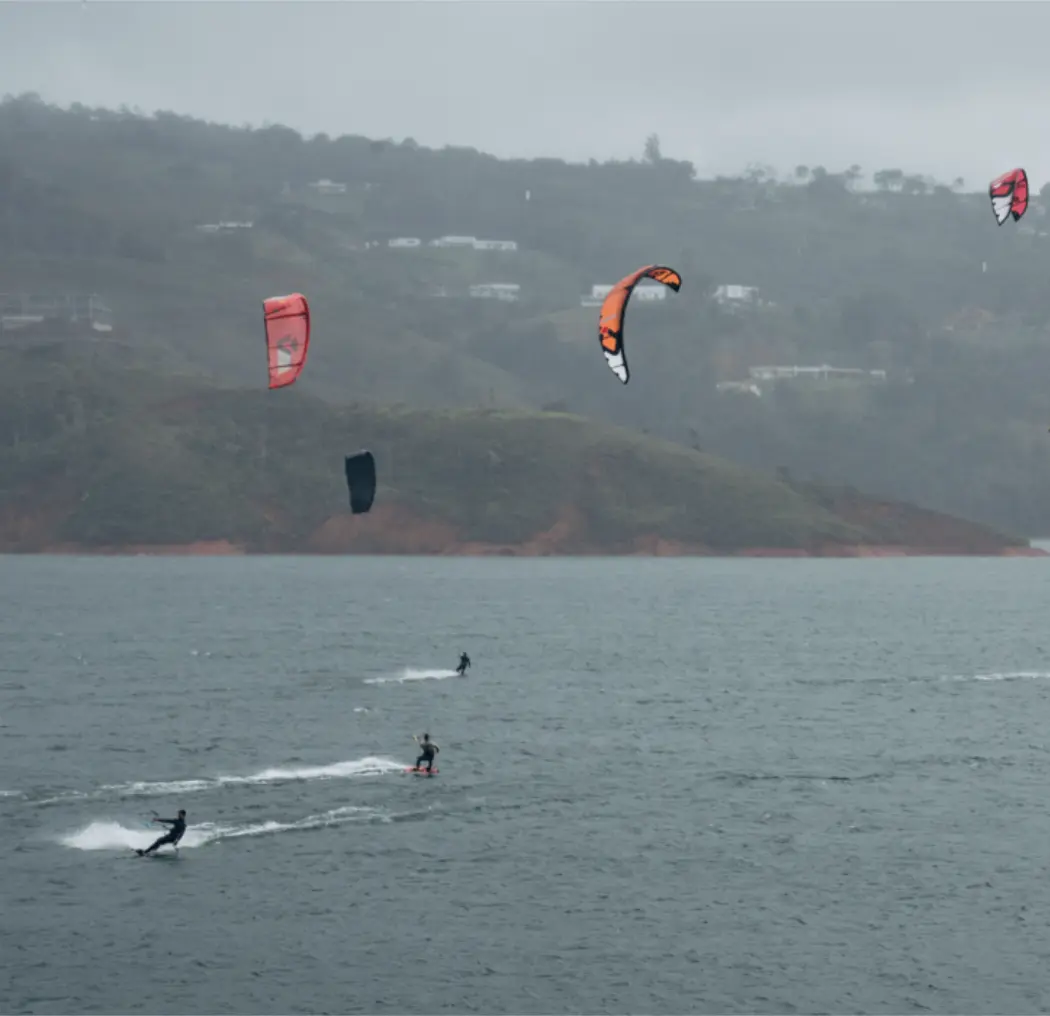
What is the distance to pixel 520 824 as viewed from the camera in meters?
54.0

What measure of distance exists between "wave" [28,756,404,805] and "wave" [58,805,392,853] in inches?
157

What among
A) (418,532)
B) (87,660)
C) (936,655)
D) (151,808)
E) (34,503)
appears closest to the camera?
(151,808)

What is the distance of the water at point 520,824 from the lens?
4041cm

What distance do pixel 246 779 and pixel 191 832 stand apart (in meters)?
8.07

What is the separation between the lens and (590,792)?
59250 mm

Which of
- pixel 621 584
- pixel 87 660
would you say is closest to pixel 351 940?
pixel 87 660

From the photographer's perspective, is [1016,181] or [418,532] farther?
[418,532]

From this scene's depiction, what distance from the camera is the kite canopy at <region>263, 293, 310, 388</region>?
198 ft

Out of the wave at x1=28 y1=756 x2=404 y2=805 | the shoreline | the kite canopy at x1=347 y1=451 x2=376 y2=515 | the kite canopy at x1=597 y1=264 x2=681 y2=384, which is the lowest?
the shoreline

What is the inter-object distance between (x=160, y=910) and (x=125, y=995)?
5.76 meters

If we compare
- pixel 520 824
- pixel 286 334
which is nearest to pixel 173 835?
pixel 520 824

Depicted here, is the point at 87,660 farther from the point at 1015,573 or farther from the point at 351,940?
the point at 1015,573

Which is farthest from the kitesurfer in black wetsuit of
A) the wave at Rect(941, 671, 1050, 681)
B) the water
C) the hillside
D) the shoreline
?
the shoreline

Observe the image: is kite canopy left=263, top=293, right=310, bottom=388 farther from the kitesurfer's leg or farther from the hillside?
the hillside
